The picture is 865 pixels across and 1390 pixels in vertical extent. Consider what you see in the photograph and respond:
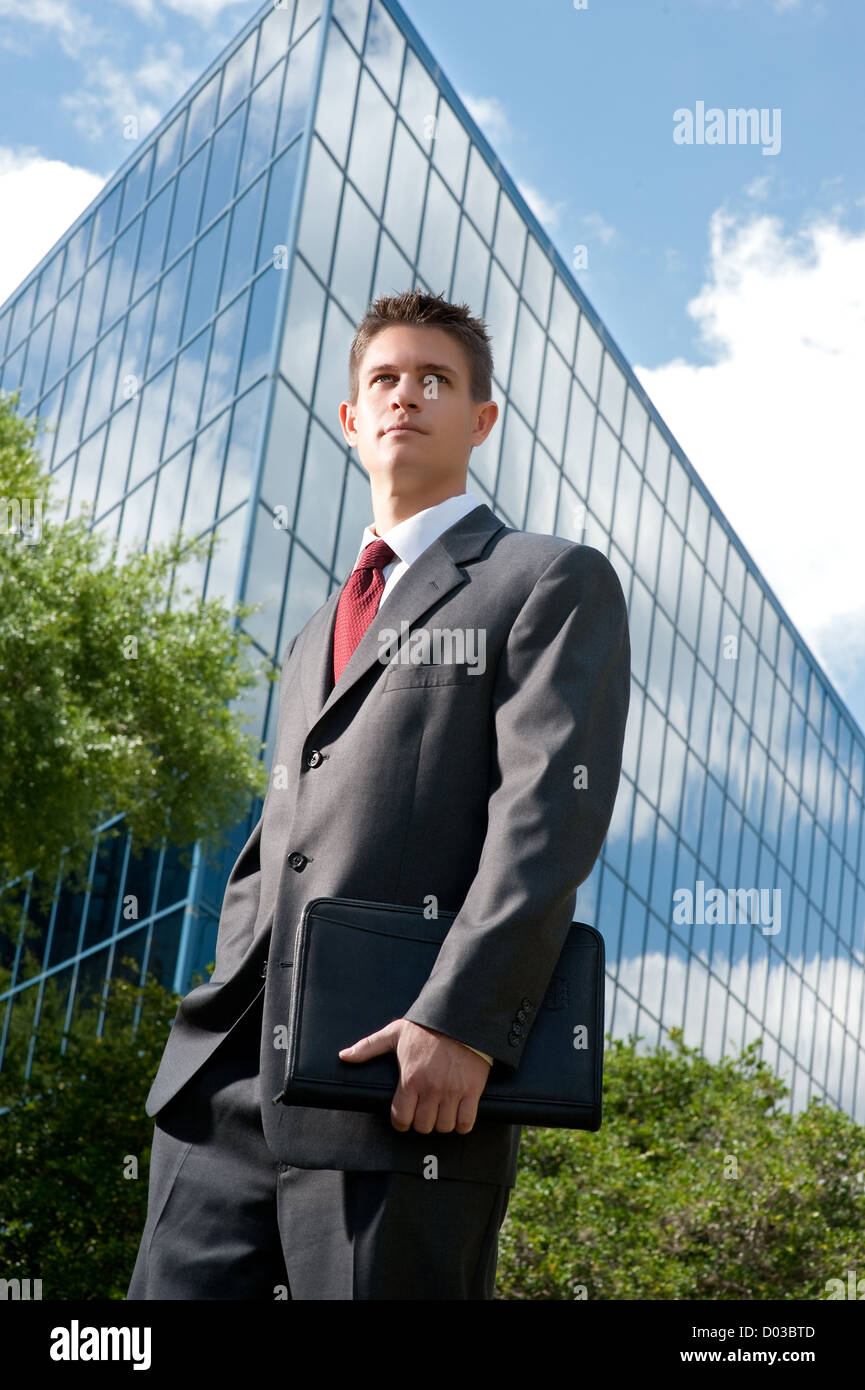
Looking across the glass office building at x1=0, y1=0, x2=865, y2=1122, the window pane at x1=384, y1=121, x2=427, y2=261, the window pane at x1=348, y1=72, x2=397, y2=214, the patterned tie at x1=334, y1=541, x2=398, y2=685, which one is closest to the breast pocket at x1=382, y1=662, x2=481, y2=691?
the patterned tie at x1=334, y1=541, x2=398, y2=685

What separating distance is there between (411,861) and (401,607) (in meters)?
0.53

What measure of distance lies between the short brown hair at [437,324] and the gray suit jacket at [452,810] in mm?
403

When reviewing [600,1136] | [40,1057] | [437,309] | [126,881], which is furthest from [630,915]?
[437,309]

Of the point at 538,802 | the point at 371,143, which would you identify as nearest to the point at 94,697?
the point at 538,802

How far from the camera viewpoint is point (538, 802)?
2.21 metres

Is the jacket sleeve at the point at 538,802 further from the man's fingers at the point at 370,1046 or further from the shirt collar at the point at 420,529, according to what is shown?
the shirt collar at the point at 420,529

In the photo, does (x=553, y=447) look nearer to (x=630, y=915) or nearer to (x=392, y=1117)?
(x=630, y=915)

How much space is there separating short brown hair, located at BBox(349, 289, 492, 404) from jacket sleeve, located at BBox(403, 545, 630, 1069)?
546mm

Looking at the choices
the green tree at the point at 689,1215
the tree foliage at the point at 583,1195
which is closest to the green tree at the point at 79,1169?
the tree foliage at the point at 583,1195

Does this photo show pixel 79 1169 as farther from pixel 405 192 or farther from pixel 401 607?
pixel 405 192

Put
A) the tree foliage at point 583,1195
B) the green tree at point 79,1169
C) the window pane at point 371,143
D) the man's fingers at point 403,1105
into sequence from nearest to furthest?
the man's fingers at point 403,1105
the green tree at point 79,1169
the tree foliage at point 583,1195
the window pane at point 371,143

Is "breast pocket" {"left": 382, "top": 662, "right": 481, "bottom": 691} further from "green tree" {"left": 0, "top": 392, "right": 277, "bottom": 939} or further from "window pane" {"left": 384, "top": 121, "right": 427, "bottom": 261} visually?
"window pane" {"left": 384, "top": 121, "right": 427, "bottom": 261}

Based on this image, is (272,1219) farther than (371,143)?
No

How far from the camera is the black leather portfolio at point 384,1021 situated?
6.61 ft
